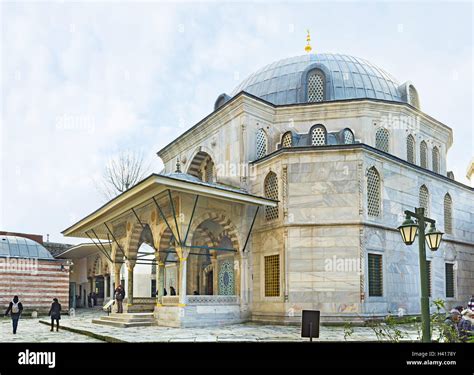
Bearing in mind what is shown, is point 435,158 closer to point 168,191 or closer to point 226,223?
point 226,223

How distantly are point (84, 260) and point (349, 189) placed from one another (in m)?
21.8

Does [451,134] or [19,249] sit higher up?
[451,134]

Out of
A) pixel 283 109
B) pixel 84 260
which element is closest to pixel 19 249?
pixel 84 260

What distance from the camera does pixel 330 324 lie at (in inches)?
568

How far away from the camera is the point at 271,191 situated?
54.1 ft

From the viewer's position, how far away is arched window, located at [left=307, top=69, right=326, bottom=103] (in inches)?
752

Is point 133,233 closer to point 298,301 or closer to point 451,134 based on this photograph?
point 298,301

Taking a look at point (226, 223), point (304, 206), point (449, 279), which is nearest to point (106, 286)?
point (226, 223)

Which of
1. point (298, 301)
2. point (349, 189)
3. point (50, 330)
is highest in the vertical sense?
point (349, 189)

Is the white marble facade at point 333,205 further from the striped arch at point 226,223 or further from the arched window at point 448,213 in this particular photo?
the striped arch at point 226,223

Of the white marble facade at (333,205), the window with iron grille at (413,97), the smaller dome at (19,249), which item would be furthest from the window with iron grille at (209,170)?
the smaller dome at (19,249)

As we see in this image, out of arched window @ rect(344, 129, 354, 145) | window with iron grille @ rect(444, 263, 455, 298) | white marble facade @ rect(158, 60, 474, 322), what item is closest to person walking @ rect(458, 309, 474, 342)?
white marble facade @ rect(158, 60, 474, 322)

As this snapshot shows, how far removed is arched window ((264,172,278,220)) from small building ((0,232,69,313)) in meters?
12.7

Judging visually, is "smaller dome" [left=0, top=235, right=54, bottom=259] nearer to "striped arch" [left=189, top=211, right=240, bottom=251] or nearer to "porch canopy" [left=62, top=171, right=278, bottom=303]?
"porch canopy" [left=62, top=171, right=278, bottom=303]
